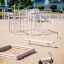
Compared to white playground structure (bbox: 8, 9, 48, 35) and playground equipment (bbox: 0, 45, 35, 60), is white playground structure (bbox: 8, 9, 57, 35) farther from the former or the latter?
playground equipment (bbox: 0, 45, 35, 60)

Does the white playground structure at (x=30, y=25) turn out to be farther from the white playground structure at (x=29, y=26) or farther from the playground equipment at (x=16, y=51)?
the playground equipment at (x=16, y=51)

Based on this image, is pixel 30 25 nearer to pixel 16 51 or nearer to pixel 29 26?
pixel 29 26

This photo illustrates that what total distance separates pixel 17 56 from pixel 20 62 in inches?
11.2

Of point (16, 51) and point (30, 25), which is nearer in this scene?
point (16, 51)

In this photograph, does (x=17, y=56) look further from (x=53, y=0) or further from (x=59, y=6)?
(x=53, y=0)

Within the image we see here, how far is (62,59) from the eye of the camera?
252 inches

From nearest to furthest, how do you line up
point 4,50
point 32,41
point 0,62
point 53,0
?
point 0,62, point 4,50, point 32,41, point 53,0

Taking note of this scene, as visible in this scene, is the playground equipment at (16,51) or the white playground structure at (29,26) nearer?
the playground equipment at (16,51)

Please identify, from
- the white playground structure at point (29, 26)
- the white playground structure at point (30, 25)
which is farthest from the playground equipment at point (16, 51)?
the white playground structure at point (29, 26)

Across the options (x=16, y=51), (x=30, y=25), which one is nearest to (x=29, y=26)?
(x=30, y=25)

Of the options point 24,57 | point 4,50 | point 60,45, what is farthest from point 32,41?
point 24,57

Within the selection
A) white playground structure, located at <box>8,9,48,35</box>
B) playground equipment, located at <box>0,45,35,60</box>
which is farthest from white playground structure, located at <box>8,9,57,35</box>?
playground equipment, located at <box>0,45,35,60</box>

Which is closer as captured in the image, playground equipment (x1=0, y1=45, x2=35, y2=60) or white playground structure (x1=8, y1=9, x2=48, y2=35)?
playground equipment (x1=0, y1=45, x2=35, y2=60)

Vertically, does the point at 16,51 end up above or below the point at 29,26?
above
